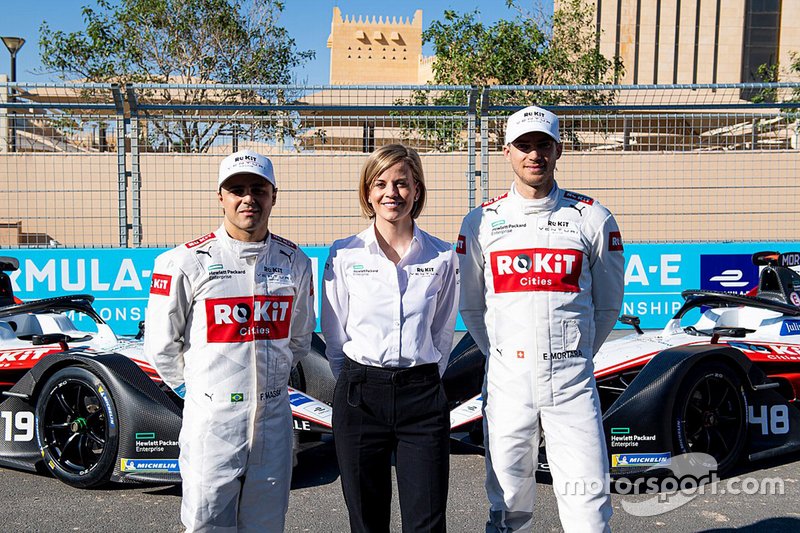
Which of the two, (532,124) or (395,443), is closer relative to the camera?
(395,443)

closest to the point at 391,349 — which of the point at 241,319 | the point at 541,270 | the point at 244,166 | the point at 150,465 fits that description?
the point at 241,319

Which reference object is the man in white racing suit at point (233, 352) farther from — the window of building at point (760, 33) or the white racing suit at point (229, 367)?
the window of building at point (760, 33)

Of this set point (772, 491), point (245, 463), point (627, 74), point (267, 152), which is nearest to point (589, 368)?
point (245, 463)

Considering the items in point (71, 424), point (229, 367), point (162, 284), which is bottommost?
point (71, 424)

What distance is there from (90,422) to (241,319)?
2.01 meters

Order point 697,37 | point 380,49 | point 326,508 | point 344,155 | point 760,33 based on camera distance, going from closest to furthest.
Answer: point 326,508
point 344,155
point 697,37
point 760,33
point 380,49

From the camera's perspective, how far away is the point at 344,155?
10.2 meters

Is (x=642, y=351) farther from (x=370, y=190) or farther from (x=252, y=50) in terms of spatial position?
(x=252, y=50)

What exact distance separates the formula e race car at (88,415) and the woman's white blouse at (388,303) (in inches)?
61.3

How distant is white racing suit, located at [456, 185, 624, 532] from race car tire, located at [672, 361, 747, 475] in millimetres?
1551

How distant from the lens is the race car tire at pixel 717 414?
4.42m

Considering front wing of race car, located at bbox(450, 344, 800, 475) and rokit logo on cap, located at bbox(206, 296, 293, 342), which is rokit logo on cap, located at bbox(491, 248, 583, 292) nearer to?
rokit logo on cap, located at bbox(206, 296, 293, 342)

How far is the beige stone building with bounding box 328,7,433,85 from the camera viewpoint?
56.6 metres

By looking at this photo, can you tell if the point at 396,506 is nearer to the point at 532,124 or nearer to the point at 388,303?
the point at 388,303
